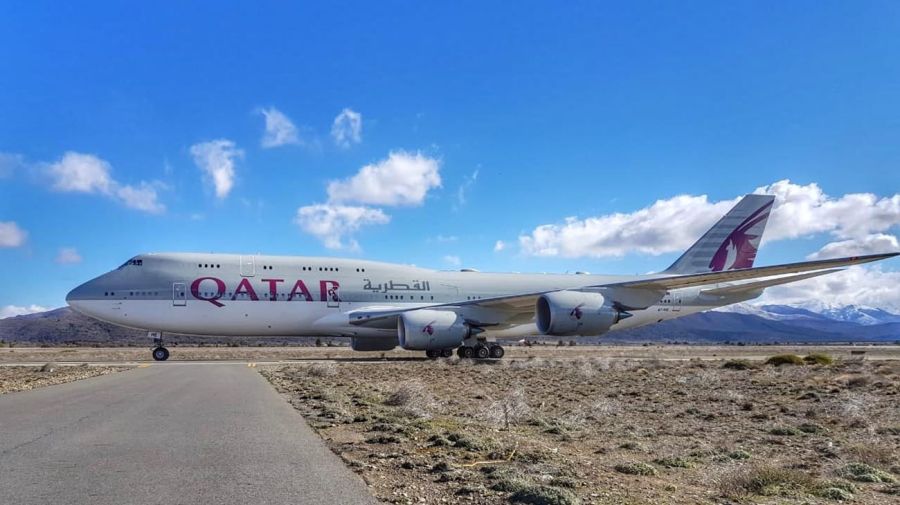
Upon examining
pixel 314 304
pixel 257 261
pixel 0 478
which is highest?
pixel 257 261

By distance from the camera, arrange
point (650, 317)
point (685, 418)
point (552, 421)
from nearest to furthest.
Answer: point (552, 421) < point (685, 418) < point (650, 317)

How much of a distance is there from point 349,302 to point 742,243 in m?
23.0

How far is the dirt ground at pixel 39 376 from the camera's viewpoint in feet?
61.3

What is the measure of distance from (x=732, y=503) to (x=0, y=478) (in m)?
6.52

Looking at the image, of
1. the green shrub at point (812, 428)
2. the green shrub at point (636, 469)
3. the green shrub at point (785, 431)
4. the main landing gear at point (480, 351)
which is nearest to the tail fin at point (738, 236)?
the main landing gear at point (480, 351)

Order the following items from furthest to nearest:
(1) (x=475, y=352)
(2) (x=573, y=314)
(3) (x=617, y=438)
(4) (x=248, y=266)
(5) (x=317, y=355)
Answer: (5) (x=317, y=355) → (4) (x=248, y=266) → (1) (x=475, y=352) → (2) (x=573, y=314) → (3) (x=617, y=438)

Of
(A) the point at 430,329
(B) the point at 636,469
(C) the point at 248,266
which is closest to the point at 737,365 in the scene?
(A) the point at 430,329

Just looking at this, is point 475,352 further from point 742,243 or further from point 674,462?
point 674,462

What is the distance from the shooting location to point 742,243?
39875 millimetres

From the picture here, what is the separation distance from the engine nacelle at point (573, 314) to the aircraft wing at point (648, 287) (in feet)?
2.38

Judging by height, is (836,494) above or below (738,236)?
below

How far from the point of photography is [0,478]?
6375mm

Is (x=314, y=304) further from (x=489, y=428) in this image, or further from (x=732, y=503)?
(x=732, y=503)

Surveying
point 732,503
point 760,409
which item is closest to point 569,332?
point 760,409
